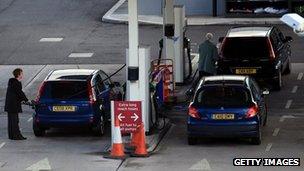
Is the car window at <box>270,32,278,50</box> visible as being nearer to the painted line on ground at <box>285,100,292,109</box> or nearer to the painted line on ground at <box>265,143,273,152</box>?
the painted line on ground at <box>285,100,292,109</box>

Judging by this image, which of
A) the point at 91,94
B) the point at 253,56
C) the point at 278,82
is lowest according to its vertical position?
the point at 278,82

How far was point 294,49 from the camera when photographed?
36562mm

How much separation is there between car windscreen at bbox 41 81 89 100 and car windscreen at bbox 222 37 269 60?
6.76 m

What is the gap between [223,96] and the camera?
22.8 metres

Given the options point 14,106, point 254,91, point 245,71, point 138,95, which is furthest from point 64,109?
point 245,71

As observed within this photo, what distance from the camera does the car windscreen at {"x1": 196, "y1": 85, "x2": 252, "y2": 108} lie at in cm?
2267

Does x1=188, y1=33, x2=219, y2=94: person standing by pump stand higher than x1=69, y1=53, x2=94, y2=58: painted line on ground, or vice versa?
x1=188, y1=33, x2=219, y2=94: person standing by pump

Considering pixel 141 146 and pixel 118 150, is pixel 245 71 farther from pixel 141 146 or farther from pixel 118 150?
pixel 118 150

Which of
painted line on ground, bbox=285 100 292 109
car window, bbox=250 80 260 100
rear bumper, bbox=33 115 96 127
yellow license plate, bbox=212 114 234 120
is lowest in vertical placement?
painted line on ground, bbox=285 100 292 109

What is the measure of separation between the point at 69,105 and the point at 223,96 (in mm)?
3642

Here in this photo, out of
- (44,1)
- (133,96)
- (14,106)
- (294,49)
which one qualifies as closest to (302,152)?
(133,96)

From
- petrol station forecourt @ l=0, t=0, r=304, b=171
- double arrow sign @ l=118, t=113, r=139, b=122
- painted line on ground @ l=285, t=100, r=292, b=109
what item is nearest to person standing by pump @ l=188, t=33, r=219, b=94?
petrol station forecourt @ l=0, t=0, r=304, b=171

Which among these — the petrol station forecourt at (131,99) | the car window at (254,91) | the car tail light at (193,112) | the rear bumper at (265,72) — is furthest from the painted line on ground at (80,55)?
the car tail light at (193,112)

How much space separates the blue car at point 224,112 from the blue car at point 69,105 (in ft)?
8.20
